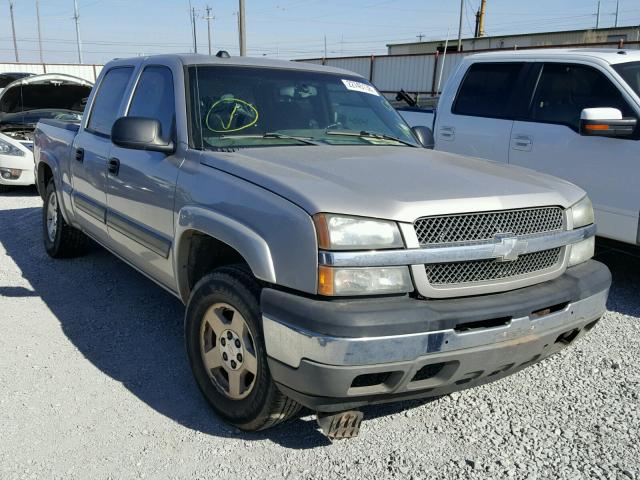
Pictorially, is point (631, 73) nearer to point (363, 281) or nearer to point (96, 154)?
point (363, 281)

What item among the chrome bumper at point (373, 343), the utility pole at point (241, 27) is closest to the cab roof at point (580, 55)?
the chrome bumper at point (373, 343)

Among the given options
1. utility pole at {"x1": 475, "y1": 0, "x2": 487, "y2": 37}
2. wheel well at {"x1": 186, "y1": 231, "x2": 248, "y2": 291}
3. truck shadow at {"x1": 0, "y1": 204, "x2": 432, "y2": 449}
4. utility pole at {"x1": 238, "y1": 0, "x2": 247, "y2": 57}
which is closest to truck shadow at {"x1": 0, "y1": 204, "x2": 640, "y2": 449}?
truck shadow at {"x1": 0, "y1": 204, "x2": 432, "y2": 449}

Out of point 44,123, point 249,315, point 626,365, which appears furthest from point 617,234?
point 44,123

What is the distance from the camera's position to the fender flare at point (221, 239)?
2475 mm

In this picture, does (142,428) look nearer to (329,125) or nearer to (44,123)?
(329,125)

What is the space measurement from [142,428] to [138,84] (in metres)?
2.27

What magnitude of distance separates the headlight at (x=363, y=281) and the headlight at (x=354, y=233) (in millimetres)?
91

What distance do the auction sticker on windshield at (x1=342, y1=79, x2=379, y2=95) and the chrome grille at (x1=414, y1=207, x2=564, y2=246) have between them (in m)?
1.79

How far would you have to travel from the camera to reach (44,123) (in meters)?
5.84

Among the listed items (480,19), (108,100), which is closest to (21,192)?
(108,100)

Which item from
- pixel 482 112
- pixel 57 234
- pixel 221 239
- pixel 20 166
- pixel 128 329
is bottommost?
pixel 128 329

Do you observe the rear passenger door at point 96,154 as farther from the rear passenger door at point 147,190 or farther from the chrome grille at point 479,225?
the chrome grille at point 479,225

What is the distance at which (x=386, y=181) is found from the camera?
106 inches

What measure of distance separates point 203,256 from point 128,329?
48.2 inches
